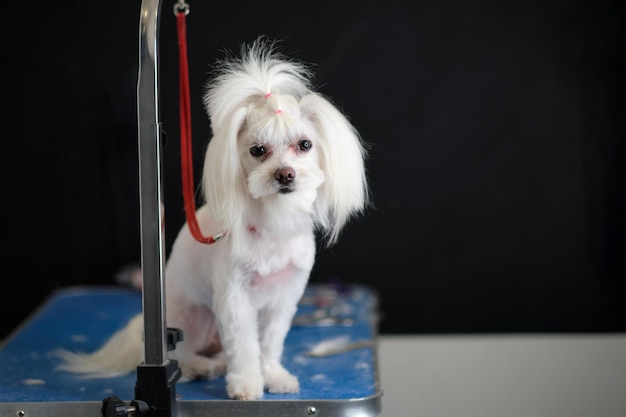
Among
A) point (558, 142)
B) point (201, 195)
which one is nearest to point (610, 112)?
point (558, 142)

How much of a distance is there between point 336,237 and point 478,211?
2.75ft

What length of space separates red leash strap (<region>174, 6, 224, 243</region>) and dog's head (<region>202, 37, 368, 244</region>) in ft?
0.11

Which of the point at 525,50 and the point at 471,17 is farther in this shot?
the point at 525,50

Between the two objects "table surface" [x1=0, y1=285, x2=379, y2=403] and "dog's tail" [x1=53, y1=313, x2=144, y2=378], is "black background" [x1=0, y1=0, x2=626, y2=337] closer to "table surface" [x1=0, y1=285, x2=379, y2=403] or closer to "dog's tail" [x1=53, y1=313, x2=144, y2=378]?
"table surface" [x1=0, y1=285, x2=379, y2=403]

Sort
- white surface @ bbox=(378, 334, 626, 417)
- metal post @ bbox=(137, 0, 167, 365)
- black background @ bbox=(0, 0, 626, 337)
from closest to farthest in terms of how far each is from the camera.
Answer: metal post @ bbox=(137, 0, 167, 365)
white surface @ bbox=(378, 334, 626, 417)
black background @ bbox=(0, 0, 626, 337)

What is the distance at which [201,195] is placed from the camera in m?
1.37

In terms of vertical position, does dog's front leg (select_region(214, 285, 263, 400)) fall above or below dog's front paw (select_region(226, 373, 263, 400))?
above

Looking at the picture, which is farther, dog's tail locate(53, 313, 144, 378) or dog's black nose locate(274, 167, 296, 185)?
dog's tail locate(53, 313, 144, 378)

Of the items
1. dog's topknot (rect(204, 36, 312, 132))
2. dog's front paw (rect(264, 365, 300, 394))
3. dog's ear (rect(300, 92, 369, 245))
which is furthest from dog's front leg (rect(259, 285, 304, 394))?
dog's topknot (rect(204, 36, 312, 132))

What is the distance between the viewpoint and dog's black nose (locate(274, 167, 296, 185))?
1.26 meters

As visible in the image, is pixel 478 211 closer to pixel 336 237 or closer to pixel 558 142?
pixel 558 142

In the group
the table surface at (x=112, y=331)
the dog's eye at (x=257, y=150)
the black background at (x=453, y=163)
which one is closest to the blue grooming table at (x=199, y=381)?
the table surface at (x=112, y=331)

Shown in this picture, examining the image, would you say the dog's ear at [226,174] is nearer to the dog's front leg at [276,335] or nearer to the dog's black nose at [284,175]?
the dog's black nose at [284,175]

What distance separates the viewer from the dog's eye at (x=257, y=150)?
51.3 inches
